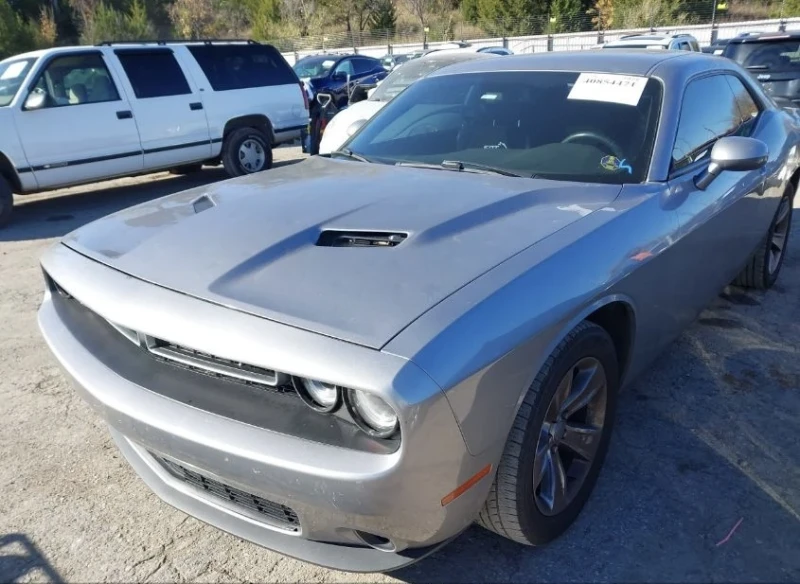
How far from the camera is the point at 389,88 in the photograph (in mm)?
8945

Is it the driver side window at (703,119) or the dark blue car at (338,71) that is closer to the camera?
the driver side window at (703,119)

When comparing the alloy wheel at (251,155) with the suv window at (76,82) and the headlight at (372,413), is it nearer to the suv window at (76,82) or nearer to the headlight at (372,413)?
the suv window at (76,82)

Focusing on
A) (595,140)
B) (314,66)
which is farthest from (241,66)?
(314,66)

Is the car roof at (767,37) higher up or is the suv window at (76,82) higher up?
the suv window at (76,82)

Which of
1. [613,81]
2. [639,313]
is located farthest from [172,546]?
[613,81]

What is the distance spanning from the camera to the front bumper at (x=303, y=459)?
171 centimetres

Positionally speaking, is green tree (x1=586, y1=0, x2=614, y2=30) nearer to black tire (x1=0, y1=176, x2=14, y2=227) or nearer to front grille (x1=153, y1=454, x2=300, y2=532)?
black tire (x1=0, y1=176, x2=14, y2=227)

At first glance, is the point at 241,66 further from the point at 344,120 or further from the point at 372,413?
the point at 372,413

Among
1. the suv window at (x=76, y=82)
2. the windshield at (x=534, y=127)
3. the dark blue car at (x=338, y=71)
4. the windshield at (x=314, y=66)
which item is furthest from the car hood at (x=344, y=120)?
the windshield at (x=314, y=66)

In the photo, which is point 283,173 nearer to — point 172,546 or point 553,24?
point 172,546

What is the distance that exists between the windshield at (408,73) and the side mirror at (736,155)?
621cm

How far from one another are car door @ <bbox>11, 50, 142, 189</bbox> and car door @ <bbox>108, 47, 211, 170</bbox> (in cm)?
17

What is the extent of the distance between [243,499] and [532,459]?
0.92 metres

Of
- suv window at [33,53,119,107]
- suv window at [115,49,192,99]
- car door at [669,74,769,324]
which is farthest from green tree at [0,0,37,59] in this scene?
car door at [669,74,769,324]
